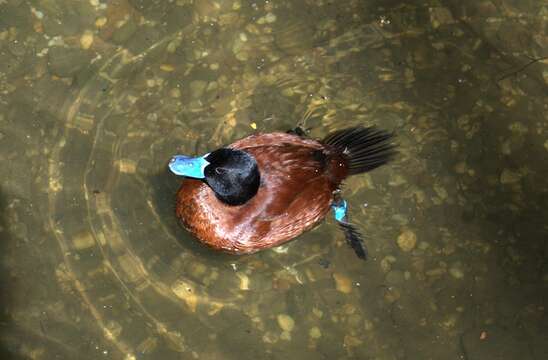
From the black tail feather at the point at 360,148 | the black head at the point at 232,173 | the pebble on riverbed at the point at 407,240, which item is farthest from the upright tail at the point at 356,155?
the black head at the point at 232,173

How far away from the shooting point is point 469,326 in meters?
3.80

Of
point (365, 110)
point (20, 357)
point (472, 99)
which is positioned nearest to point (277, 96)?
point (365, 110)

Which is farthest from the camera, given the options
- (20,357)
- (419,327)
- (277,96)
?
(277,96)

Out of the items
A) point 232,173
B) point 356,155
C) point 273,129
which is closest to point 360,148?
point 356,155

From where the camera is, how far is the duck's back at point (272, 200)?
335 cm

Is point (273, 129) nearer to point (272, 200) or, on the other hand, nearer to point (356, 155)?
point (356, 155)

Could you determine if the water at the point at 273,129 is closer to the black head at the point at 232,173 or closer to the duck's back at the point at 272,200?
the duck's back at the point at 272,200

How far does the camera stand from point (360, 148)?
3744 millimetres

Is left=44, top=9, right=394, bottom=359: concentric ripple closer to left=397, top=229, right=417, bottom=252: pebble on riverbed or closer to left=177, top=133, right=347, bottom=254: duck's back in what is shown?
left=177, top=133, right=347, bottom=254: duck's back

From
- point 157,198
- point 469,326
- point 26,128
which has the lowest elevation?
point 469,326

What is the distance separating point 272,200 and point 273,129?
90cm

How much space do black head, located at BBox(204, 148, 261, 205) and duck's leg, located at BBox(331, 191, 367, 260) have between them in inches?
31.5

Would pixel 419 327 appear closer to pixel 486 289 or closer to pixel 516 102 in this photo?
pixel 486 289

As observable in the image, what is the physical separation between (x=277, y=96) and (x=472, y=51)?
1.42 metres
